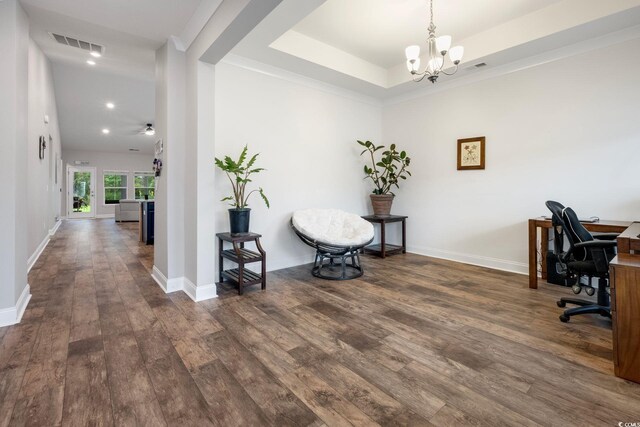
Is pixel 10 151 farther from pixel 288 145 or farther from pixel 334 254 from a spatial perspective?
pixel 334 254

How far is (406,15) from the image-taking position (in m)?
3.22

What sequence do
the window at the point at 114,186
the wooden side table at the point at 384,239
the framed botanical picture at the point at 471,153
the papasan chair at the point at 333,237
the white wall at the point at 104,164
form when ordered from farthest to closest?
1. the window at the point at 114,186
2. the white wall at the point at 104,164
3. the wooden side table at the point at 384,239
4. the framed botanical picture at the point at 471,153
5. the papasan chair at the point at 333,237

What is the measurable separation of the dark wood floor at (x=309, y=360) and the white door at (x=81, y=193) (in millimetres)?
10314

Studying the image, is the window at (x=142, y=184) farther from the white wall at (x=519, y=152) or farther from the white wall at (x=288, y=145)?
the white wall at (x=519, y=152)

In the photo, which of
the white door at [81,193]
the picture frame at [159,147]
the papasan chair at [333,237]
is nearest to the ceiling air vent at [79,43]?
the picture frame at [159,147]

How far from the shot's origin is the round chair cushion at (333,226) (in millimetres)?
3629

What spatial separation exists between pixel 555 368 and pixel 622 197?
8.04ft

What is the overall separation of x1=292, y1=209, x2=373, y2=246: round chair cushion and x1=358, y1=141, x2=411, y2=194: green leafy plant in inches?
40.1

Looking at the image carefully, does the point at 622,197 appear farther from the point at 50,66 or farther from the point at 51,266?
the point at 50,66

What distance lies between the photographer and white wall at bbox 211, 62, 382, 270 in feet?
11.9

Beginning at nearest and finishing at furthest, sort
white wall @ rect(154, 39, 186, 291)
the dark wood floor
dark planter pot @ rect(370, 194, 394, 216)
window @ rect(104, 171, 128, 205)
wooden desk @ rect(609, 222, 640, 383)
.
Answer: the dark wood floor, wooden desk @ rect(609, 222, 640, 383), white wall @ rect(154, 39, 186, 291), dark planter pot @ rect(370, 194, 394, 216), window @ rect(104, 171, 128, 205)

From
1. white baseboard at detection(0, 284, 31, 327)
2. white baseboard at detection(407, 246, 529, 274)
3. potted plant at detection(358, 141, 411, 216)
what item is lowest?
white baseboard at detection(0, 284, 31, 327)

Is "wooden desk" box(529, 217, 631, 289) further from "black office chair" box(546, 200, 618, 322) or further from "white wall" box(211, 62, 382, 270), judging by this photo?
"white wall" box(211, 62, 382, 270)

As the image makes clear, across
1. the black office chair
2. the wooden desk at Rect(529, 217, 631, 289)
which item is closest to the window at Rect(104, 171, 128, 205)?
the wooden desk at Rect(529, 217, 631, 289)
